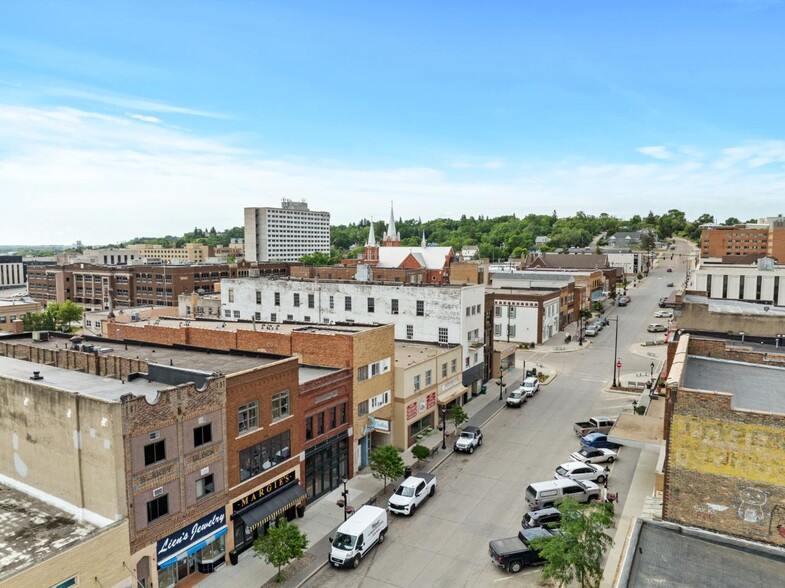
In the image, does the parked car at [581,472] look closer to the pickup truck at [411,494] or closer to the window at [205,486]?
the pickup truck at [411,494]

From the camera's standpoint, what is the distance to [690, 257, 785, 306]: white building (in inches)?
3356

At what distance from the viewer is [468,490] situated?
A: 33219 millimetres

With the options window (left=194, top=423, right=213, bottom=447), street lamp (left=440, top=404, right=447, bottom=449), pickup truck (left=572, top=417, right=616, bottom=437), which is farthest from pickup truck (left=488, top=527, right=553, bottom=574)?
pickup truck (left=572, top=417, right=616, bottom=437)

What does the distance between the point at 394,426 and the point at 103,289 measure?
113 meters

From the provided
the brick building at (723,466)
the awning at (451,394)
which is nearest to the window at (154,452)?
the brick building at (723,466)

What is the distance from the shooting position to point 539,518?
27938 mm

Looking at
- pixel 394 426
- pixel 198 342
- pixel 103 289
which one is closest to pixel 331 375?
pixel 394 426

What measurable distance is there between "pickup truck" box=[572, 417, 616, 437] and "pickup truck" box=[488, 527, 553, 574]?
1796 cm

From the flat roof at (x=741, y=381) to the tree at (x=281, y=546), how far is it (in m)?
19.0

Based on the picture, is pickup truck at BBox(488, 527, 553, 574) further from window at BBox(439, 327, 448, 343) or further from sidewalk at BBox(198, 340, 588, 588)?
window at BBox(439, 327, 448, 343)

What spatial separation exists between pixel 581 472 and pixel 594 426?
994 cm

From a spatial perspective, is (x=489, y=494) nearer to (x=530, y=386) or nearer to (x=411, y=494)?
(x=411, y=494)

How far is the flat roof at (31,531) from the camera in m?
19.2

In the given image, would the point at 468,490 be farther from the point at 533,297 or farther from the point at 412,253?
the point at 412,253
